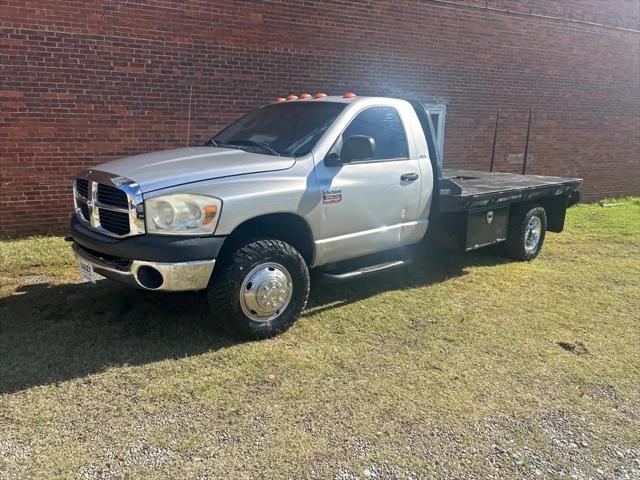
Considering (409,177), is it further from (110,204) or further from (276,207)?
(110,204)

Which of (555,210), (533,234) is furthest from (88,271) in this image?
(555,210)

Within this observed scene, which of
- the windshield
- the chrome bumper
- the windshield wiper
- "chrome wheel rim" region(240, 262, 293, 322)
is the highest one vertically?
the windshield

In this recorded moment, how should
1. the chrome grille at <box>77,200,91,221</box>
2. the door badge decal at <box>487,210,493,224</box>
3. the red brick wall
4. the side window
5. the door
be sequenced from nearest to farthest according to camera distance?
the chrome grille at <box>77,200,91,221</box> < the door < the side window < the door badge decal at <box>487,210,493,224</box> < the red brick wall

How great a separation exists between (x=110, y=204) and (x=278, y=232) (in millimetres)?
1326

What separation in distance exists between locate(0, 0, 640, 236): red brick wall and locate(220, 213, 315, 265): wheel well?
4.28 m

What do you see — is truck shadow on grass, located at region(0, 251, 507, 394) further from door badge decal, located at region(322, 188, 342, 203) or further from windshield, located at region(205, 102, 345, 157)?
windshield, located at region(205, 102, 345, 157)

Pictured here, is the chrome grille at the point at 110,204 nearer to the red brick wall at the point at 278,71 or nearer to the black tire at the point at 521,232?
the red brick wall at the point at 278,71

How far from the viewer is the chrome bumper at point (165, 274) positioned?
386 cm

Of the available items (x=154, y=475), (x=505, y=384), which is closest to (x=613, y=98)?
(x=505, y=384)

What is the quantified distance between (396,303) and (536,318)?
1306 millimetres

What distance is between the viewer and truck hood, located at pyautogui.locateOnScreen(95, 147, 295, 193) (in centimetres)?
395

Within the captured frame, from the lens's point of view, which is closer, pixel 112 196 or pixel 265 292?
pixel 112 196

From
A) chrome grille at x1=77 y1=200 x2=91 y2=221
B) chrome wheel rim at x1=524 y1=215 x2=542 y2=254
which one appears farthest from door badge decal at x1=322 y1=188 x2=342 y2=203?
chrome wheel rim at x1=524 y1=215 x2=542 y2=254

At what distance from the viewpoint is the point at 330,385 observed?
3.76 metres
